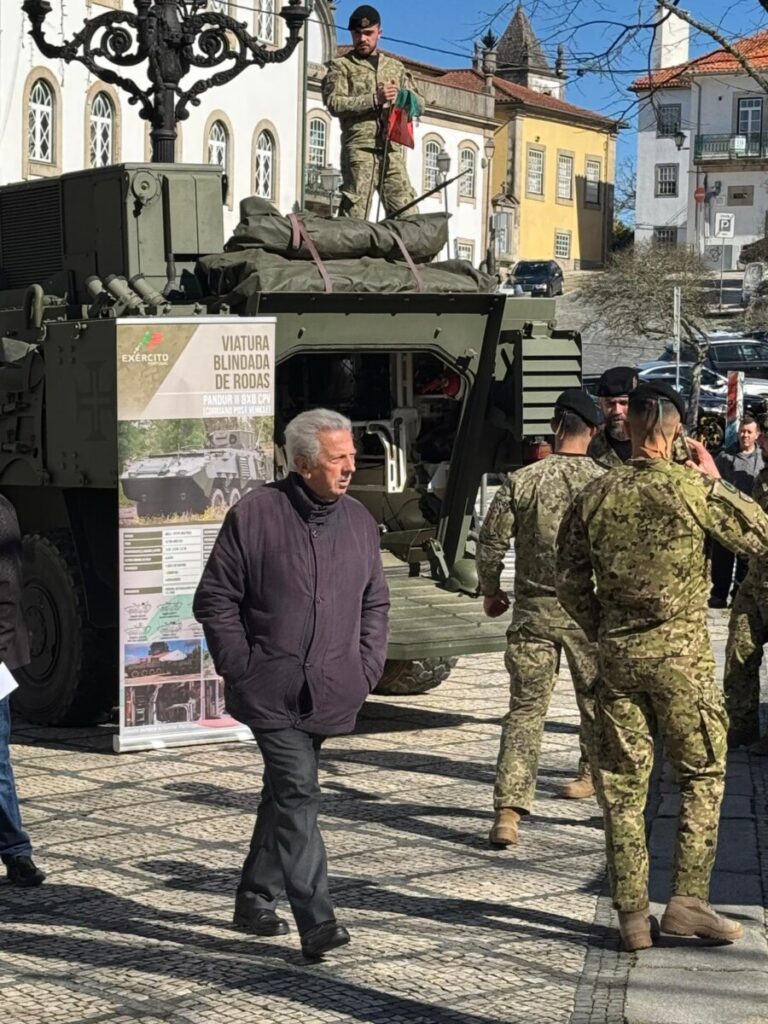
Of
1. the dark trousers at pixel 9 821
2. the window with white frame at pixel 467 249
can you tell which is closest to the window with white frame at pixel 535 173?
the window with white frame at pixel 467 249

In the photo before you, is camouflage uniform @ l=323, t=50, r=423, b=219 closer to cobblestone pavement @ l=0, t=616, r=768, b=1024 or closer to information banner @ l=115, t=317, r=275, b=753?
information banner @ l=115, t=317, r=275, b=753

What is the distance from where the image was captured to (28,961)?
21.4 feet

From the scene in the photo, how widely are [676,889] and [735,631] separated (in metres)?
3.93

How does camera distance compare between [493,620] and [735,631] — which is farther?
[493,620]

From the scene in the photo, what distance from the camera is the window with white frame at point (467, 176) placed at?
219ft

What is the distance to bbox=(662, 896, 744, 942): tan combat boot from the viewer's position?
654cm

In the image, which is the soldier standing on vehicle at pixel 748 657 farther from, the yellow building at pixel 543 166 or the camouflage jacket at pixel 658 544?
the yellow building at pixel 543 166

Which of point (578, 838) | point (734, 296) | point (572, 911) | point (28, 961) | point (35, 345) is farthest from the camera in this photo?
point (734, 296)

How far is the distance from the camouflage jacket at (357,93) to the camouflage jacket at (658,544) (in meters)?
6.11

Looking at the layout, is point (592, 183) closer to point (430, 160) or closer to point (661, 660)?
point (430, 160)

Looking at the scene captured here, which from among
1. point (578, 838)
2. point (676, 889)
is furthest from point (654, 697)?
point (578, 838)

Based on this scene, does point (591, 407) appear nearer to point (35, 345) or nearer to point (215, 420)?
point (215, 420)

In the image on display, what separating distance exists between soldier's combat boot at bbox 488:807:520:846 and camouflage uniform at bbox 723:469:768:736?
7.89ft

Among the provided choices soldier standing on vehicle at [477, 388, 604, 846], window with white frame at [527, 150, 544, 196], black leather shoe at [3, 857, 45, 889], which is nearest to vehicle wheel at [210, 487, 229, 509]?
soldier standing on vehicle at [477, 388, 604, 846]
